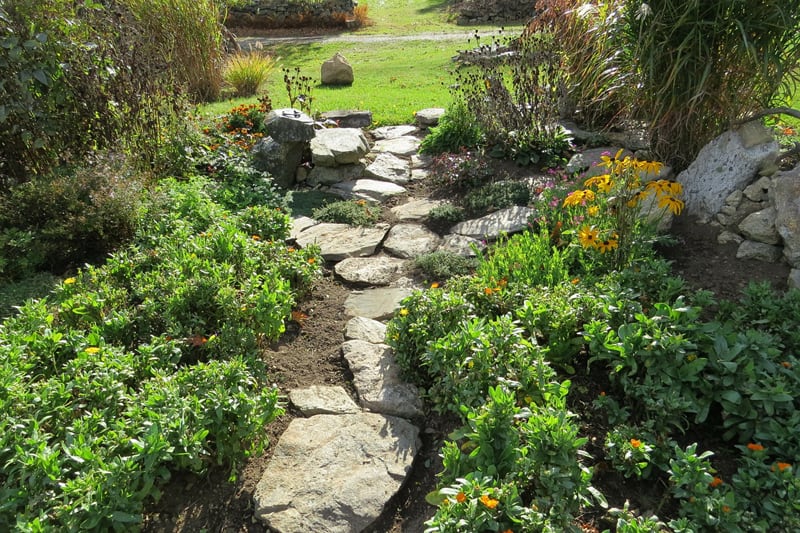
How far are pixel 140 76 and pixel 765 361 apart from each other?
227 inches

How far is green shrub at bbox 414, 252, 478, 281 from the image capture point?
13.7 feet

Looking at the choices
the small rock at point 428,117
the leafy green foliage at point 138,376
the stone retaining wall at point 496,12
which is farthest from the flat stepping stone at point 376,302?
the stone retaining wall at point 496,12

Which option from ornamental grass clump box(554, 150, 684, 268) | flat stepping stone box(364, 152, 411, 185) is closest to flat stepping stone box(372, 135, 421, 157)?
flat stepping stone box(364, 152, 411, 185)

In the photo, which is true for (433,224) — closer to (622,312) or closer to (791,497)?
(622,312)

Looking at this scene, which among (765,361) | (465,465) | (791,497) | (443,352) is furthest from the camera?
(443,352)

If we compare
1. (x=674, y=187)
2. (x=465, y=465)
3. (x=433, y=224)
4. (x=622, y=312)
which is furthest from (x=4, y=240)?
(x=674, y=187)

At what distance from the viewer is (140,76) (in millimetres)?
5504

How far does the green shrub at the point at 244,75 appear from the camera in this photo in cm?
1029

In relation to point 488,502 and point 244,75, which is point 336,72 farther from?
point 488,502

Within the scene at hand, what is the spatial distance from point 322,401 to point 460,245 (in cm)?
209

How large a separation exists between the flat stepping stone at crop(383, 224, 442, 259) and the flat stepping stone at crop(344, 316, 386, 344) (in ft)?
3.31

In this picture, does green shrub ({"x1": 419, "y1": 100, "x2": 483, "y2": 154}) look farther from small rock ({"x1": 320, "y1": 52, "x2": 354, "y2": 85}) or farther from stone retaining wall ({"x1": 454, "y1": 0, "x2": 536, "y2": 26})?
stone retaining wall ({"x1": 454, "y1": 0, "x2": 536, "y2": 26})

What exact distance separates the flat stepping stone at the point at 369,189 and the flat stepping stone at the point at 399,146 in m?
1.00

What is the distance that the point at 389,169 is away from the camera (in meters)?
6.53
